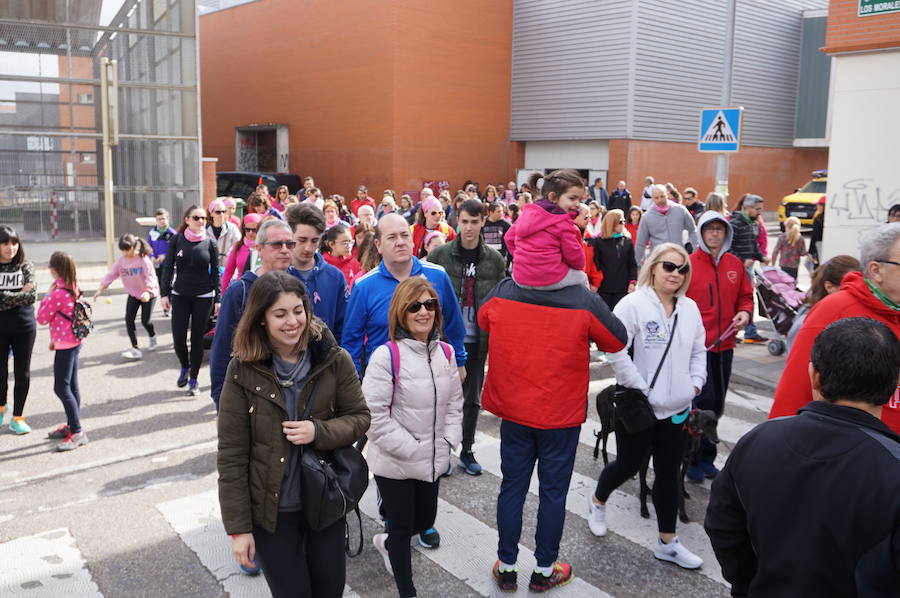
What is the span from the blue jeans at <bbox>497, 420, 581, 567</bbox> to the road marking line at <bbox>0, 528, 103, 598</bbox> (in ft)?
7.59

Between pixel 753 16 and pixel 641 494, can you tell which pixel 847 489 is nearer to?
pixel 641 494

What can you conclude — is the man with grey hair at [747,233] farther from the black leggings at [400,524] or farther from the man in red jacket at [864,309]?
the black leggings at [400,524]

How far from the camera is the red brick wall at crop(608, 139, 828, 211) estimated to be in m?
27.8

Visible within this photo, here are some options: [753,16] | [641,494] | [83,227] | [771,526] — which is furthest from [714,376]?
[753,16]

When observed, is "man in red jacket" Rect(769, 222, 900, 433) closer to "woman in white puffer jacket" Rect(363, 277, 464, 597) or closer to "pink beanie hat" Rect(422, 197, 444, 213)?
"woman in white puffer jacket" Rect(363, 277, 464, 597)

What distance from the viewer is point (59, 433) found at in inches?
268

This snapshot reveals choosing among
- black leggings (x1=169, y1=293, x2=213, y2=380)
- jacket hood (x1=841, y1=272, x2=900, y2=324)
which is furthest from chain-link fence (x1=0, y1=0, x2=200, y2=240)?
jacket hood (x1=841, y1=272, x2=900, y2=324)

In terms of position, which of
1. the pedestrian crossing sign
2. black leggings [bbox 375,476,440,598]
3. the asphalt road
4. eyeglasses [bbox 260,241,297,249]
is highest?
the pedestrian crossing sign

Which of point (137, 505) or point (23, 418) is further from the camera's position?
point (23, 418)

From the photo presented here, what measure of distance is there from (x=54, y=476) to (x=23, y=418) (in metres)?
1.34

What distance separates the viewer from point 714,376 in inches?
242

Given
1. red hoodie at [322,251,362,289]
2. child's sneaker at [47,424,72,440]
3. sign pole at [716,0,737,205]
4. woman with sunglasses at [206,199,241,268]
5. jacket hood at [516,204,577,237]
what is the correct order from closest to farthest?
1. jacket hood at [516,204,577,237]
2. child's sneaker at [47,424,72,440]
3. red hoodie at [322,251,362,289]
4. woman with sunglasses at [206,199,241,268]
5. sign pole at [716,0,737,205]

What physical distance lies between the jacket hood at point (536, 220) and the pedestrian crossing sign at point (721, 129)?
27.6 feet

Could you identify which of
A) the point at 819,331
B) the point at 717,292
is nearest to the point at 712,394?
the point at 717,292
